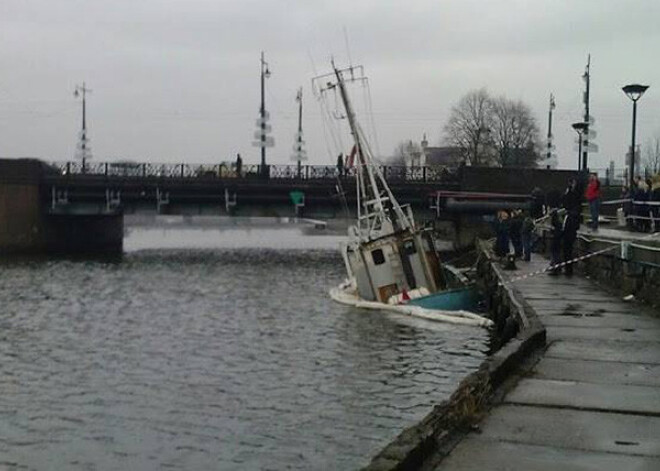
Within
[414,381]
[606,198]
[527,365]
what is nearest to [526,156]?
[606,198]

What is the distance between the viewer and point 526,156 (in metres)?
90.1

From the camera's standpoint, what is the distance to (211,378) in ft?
56.6

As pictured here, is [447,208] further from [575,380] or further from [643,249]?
[575,380]

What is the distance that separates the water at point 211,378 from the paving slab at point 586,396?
2.93 metres

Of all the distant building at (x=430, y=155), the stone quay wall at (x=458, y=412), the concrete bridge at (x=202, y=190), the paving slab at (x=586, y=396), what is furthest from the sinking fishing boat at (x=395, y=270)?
the distant building at (x=430, y=155)

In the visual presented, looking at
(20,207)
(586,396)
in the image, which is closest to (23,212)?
(20,207)

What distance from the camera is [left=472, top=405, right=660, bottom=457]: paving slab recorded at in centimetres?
754

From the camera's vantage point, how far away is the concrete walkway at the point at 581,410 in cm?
710

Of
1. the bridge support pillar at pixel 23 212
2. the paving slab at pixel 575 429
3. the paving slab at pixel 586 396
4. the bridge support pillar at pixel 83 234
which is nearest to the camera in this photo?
the paving slab at pixel 575 429

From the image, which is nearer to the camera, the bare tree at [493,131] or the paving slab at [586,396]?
the paving slab at [586,396]

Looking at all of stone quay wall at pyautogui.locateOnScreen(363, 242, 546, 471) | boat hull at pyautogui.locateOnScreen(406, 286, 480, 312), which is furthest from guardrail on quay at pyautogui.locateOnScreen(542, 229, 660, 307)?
boat hull at pyautogui.locateOnScreen(406, 286, 480, 312)

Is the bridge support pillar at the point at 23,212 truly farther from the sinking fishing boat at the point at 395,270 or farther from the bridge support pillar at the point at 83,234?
the sinking fishing boat at the point at 395,270

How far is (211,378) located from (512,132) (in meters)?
77.5

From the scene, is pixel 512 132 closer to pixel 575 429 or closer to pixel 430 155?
pixel 430 155
